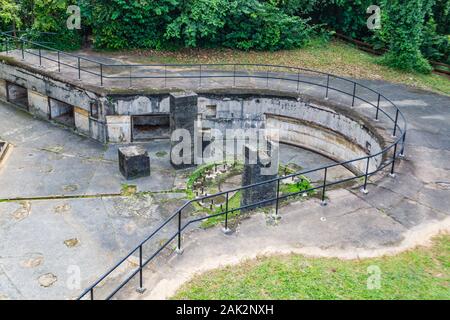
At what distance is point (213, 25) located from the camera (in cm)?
2433

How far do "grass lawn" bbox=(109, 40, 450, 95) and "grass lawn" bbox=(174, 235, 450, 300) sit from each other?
43.0 feet

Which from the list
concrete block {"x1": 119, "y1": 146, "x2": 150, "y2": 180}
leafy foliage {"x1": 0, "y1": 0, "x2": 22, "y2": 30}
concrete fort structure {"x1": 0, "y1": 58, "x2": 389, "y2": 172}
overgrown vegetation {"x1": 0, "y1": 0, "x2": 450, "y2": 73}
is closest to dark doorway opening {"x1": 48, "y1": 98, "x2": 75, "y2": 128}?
concrete fort structure {"x1": 0, "y1": 58, "x2": 389, "y2": 172}

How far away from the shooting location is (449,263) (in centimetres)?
1067

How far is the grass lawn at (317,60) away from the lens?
22.9 meters

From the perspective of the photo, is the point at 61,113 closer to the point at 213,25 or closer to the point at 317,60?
the point at 213,25

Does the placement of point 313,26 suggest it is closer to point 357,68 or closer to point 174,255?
point 357,68

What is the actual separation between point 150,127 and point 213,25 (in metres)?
6.36

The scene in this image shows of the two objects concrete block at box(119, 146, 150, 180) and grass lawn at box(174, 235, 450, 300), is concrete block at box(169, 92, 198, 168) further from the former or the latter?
grass lawn at box(174, 235, 450, 300)

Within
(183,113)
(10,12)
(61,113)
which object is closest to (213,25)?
(61,113)

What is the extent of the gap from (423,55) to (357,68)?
389 centimetres

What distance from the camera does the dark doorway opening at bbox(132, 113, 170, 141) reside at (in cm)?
2028

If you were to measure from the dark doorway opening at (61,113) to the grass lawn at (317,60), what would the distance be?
3684 mm

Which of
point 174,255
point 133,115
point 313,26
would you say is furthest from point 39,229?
point 313,26
